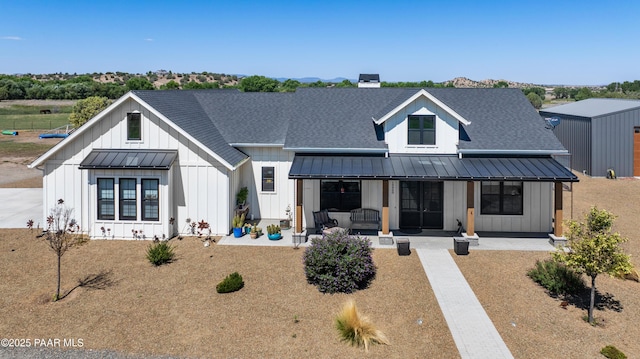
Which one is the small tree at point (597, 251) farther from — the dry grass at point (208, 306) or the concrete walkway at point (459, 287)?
the dry grass at point (208, 306)

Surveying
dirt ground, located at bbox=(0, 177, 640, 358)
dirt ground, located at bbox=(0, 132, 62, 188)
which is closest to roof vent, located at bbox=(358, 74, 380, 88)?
dirt ground, located at bbox=(0, 177, 640, 358)

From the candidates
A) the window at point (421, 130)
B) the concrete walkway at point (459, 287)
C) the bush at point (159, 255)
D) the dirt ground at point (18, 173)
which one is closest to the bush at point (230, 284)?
the bush at point (159, 255)

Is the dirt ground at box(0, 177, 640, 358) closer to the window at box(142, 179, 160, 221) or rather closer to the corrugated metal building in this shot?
the window at box(142, 179, 160, 221)

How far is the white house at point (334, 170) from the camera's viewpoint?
18.6 m

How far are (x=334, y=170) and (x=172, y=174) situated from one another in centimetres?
705

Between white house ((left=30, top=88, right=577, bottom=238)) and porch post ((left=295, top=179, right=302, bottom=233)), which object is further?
white house ((left=30, top=88, right=577, bottom=238))

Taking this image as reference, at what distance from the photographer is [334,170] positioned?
1867cm

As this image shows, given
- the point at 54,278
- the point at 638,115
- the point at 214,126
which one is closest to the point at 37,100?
the point at 214,126

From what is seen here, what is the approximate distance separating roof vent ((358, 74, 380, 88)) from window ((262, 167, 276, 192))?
930 cm

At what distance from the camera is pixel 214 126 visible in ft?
76.2

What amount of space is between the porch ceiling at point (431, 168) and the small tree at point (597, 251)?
5823 mm

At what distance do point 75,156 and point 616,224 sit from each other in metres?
25.1

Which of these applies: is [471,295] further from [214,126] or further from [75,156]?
[75,156]

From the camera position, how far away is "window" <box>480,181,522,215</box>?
19703 millimetres
